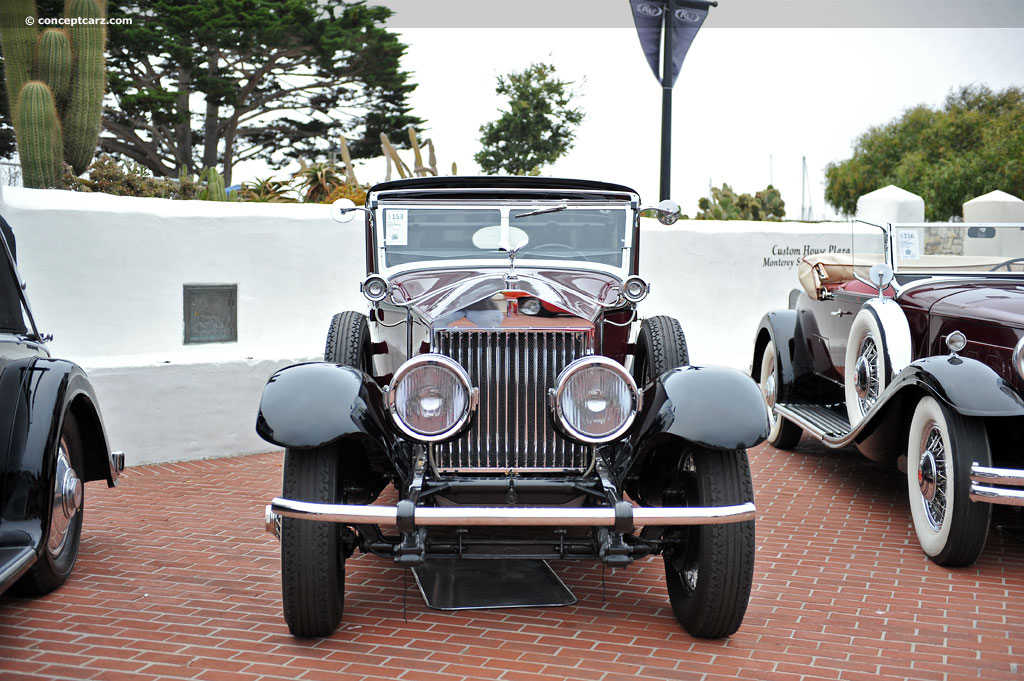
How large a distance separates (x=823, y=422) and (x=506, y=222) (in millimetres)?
2921

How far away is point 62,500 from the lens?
13.3 ft

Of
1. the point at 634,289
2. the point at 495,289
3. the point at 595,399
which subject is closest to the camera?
the point at 595,399

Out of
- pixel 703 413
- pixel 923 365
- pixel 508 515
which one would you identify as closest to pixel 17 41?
pixel 508 515

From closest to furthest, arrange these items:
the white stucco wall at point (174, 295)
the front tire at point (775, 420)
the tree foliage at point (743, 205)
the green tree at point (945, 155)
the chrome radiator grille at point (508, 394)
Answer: the chrome radiator grille at point (508, 394), the white stucco wall at point (174, 295), the front tire at point (775, 420), the tree foliage at point (743, 205), the green tree at point (945, 155)

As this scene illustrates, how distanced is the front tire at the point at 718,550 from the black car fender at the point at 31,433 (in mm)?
2466

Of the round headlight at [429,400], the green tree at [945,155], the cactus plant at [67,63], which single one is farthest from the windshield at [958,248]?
the green tree at [945,155]

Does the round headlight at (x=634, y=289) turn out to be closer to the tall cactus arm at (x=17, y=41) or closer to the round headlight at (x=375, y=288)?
the round headlight at (x=375, y=288)

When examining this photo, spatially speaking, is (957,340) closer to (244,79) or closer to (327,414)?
(327,414)

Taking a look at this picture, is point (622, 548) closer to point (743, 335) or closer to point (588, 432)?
point (588, 432)

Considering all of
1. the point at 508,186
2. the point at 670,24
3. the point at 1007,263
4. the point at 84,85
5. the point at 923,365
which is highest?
the point at 670,24

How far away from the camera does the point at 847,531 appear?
5336 mm

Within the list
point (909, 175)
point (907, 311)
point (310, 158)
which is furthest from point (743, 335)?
point (909, 175)

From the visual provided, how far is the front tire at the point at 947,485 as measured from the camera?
4.43 metres

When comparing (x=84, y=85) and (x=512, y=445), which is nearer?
(x=512, y=445)
